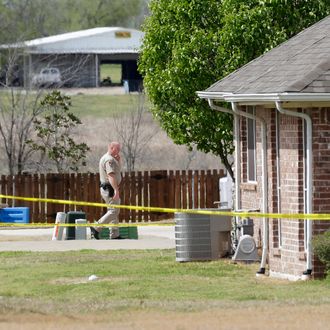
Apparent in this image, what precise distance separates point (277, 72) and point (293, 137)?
1195 millimetres

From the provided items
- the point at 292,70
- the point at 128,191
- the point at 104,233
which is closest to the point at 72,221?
the point at 104,233

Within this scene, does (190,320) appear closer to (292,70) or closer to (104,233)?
(292,70)

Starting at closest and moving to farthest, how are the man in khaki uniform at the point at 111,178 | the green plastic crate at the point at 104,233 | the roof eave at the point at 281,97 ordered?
1. the roof eave at the point at 281,97
2. the man in khaki uniform at the point at 111,178
3. the green plastic crate at the point at 104,233

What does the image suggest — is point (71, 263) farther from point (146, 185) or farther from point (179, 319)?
point (146, 185)

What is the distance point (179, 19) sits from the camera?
84.5 ft

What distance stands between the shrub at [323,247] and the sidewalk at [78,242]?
21.0 ft

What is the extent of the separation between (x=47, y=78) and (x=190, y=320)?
1727 inches

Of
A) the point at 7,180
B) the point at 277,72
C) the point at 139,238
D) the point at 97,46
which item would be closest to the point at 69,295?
the point at 277,72

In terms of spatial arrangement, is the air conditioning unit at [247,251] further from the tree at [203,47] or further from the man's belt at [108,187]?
the tree at [203,47]

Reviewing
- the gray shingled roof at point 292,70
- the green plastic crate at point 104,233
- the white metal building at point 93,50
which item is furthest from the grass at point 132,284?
the white metal building at point 93,50

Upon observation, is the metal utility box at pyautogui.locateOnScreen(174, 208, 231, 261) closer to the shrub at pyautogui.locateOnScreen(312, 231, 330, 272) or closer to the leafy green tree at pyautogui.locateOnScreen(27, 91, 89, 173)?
the shrub at pyautogui.locateOnScreen(312, 231, 330, 272)

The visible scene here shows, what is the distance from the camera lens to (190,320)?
13.8 m

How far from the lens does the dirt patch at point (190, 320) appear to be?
13.4m

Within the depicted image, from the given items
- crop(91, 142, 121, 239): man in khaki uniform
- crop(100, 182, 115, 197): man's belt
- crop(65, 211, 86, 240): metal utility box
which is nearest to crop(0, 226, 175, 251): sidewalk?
crop(65, 211, 86, 240): metal utility box
